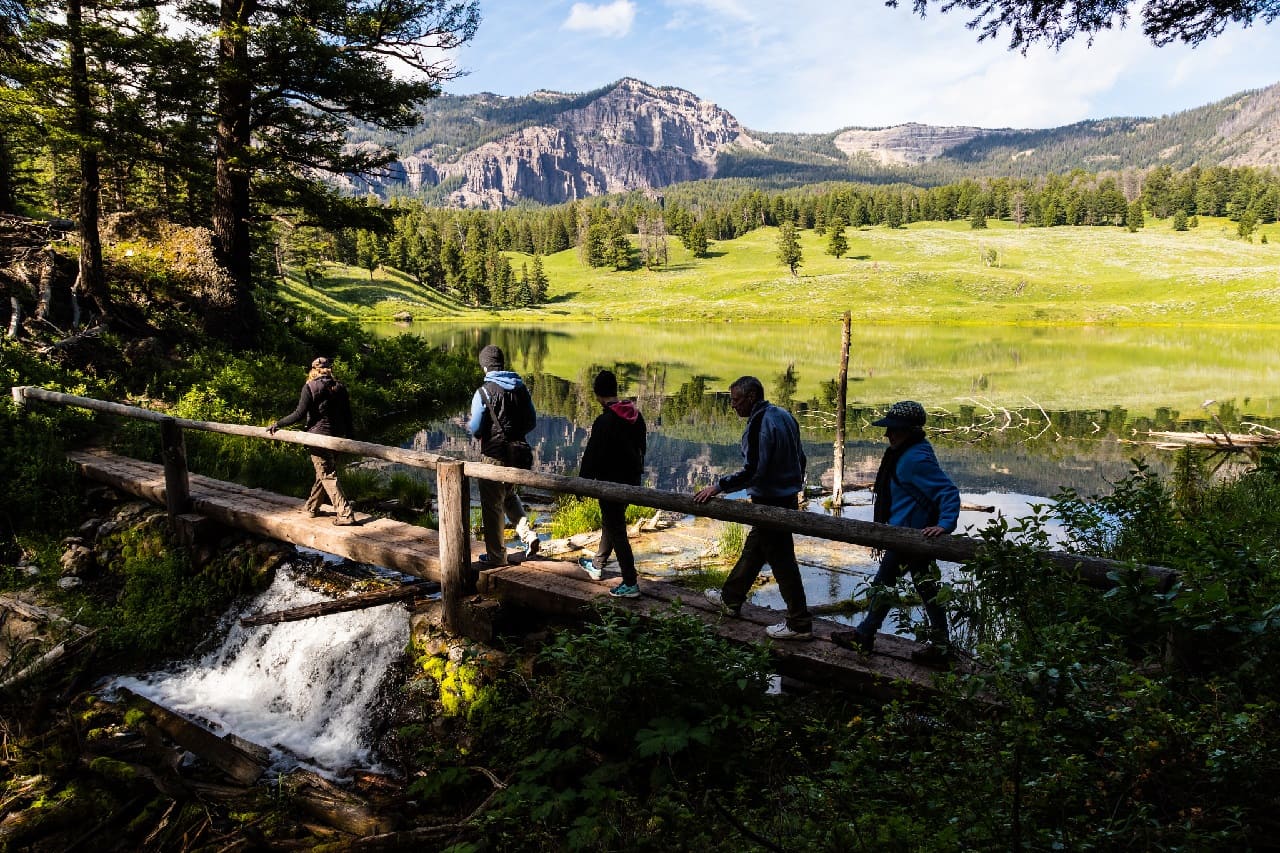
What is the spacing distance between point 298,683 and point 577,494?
446 cm

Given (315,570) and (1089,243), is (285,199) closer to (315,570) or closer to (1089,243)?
(315,570)

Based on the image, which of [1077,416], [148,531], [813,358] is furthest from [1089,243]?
[148,531]

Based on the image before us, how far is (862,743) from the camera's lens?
4.29m

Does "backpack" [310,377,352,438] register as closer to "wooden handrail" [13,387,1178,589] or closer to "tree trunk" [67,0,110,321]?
"wooden handrail" [13,387,1178,589]

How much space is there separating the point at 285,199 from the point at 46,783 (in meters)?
18.9

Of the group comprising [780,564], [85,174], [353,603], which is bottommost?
[353,603]

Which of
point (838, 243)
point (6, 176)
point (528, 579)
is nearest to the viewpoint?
point (528, 579)

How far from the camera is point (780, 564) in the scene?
6.09 m

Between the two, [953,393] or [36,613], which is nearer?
[36,613]

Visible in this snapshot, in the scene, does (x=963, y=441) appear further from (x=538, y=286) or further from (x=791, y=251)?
(x=538, y=286)

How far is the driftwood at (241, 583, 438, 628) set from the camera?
814cm

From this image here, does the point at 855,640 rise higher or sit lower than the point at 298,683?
higher

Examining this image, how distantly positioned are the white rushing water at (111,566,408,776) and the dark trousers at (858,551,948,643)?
5.18 meters

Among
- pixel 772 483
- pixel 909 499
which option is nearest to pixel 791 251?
pixel 772 483
